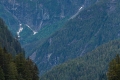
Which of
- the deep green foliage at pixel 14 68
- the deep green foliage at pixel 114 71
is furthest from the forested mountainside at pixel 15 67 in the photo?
the deep green foliage at pixel 114 71

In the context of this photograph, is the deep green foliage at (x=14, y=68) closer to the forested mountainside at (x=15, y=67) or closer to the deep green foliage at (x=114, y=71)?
the forested mountainside at (x=15, y=67)

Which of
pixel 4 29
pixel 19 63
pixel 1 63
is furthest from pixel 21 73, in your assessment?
pixel 4 29

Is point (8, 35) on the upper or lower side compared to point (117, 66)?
upper

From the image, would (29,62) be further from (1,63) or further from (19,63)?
(1,63)

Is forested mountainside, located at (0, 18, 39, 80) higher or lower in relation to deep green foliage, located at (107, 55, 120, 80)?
higher

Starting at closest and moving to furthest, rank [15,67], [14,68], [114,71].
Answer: [114,71], [14,68], [15,67]

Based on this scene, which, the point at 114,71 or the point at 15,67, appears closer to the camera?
the point at 114,71

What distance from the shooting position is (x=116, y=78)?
49969 mm

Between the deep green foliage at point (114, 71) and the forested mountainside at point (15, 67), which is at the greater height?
the forested mountainside at point (15, 67)

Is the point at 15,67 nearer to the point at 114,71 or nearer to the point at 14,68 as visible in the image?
the point at 14,68

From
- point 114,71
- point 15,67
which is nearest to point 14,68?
point 15,67

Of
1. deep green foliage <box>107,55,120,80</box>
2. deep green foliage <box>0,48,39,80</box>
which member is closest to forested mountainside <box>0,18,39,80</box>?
deep green foliage <box>0,48,39,80</box>

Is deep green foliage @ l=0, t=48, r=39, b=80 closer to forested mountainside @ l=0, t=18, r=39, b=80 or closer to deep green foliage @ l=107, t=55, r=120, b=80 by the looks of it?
forested mountainside @ l=0, t=18, r=39, b=80

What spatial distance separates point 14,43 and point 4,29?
13.1 m
